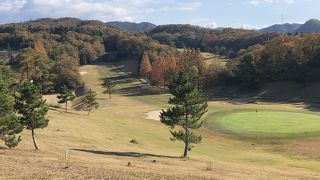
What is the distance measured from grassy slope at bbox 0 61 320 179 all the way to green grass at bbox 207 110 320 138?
4.60m

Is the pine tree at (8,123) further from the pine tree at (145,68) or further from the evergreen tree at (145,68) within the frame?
the pine tree at (145,68)

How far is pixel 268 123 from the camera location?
79.9m

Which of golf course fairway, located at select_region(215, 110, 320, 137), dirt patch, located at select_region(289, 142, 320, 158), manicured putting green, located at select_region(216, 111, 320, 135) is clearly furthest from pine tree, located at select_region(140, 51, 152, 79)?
dirt patch, located at select_region(289, 142, 320, 158)

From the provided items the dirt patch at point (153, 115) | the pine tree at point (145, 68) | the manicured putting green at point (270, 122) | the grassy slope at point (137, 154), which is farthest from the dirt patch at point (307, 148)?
the pine tree at point (145, 68)

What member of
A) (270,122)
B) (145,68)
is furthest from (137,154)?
(145,68)

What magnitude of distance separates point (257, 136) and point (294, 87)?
2599 inches

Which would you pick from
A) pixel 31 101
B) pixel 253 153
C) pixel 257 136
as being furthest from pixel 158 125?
pixel 31 101

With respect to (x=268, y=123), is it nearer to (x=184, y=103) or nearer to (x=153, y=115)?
(x=153, y=115)

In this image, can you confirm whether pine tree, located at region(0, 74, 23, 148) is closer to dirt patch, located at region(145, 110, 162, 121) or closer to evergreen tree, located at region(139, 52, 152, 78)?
dirt patch, located at region(145, 110, 162, 121)

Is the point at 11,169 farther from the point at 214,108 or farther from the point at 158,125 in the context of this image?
the point at 214,108

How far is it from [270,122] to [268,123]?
129cm

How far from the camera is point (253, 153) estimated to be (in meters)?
59.5

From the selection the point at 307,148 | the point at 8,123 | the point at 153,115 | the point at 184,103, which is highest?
the point at 8,123

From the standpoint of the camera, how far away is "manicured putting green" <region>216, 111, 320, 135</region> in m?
72.7
